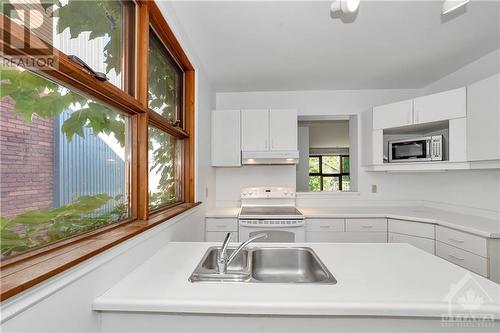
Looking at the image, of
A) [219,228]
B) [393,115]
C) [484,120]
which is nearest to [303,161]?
[393,115]

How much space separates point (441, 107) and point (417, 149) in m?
0.47

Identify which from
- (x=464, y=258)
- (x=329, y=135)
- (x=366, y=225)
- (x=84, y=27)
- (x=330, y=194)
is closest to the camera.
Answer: (x=84, y=27)

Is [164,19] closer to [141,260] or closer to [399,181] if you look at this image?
[141,260]

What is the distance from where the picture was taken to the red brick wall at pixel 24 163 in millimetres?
656

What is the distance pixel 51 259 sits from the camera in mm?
716

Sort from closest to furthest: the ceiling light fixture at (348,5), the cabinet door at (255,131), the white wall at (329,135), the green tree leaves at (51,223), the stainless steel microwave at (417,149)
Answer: the green tree leaves at (51,223)
the ceiling light fixture at (348,5)
the stainless steel microwave at (417,149)
the cabinet door at (255,131)
the white wall at (329,135)

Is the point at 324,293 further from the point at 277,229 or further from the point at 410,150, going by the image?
the point at 410,150

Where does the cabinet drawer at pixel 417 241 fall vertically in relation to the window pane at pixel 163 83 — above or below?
below

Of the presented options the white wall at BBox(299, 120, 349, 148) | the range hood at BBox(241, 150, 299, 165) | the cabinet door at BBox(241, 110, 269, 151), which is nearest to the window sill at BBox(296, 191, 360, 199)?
the range hood at BBox(241, 150, 299, 165)

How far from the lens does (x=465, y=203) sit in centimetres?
260

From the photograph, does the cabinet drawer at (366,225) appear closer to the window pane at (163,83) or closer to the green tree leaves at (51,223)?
the window pane at (163,83)

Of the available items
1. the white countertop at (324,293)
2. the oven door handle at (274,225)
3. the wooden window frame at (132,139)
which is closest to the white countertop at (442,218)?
the oven door handle at (274,225)

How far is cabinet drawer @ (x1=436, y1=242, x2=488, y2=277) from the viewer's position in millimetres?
1850

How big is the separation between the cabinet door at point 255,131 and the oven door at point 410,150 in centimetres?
148
